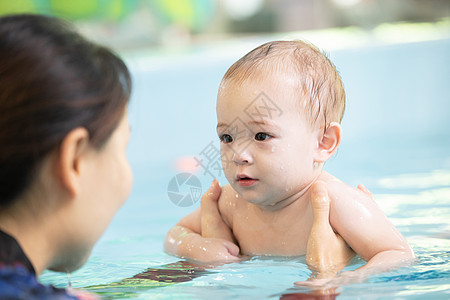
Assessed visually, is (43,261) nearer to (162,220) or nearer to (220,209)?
(220,209)

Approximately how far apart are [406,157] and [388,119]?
692 millimetres

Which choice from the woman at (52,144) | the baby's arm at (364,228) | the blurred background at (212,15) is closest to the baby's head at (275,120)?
the baby's arm at (364,228)

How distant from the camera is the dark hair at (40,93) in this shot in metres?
0.89

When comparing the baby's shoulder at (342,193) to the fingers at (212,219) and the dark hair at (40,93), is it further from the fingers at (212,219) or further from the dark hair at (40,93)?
the dark hair at (40,93)

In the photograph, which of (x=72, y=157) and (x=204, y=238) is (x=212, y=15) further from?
(x=72, y=157)

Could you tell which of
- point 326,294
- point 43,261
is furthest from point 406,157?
point 43,261

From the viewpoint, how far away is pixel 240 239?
5.68 feet

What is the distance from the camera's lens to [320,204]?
4.95ft

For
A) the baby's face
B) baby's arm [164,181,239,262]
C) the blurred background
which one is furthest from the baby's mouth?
the blurred background

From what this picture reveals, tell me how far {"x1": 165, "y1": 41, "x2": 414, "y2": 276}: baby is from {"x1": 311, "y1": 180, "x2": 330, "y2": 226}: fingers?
0.03m

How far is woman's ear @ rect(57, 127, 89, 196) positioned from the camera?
2.99 ft

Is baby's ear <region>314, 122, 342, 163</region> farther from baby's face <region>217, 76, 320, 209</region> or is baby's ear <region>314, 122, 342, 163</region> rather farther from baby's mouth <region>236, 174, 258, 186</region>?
baby's mouth <region>236, 174, 258, 186</region>

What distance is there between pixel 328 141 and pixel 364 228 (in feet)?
0.86

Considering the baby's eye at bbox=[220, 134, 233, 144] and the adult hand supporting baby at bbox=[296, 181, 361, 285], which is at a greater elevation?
the baby's eye at bbox=[220, 134, 233, 144]
